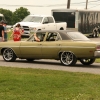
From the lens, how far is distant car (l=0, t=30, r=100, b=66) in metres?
15.8

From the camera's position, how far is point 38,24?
117 feet

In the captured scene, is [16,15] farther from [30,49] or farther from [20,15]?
[30,49]

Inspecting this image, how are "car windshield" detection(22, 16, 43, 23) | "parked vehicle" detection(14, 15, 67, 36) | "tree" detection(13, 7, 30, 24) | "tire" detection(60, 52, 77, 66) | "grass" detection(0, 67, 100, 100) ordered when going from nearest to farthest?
"grass" detection(0, 67, 100, 100)
"tire" detection(60, 52, 77, 66)
"parked vehicle" detection(14, 15, 67, 36)
"car windshield" detection(22, 16, 43, 23)
"tree" detection(13, 7, 30, 24)

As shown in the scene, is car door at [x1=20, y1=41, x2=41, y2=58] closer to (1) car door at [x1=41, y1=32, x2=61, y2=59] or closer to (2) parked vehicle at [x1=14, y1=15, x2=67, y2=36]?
(1) car door at [x1=41, y1=32, x2=61, y2=59]

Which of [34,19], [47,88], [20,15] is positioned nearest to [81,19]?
[34,19]

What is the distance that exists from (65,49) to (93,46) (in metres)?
1.17

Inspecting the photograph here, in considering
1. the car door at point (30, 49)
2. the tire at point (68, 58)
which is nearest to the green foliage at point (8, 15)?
the car door at point (30, 49)

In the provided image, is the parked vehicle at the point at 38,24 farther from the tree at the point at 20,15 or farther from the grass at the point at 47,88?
the tree at the point at 20,15

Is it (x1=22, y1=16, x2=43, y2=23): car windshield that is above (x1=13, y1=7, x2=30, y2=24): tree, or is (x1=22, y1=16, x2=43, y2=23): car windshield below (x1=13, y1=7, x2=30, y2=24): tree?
below

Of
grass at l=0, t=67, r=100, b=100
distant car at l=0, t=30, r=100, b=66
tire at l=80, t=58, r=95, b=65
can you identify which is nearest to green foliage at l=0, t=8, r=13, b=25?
distant car at l=0, t=30, r=100, b=66

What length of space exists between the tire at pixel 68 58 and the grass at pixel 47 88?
4518mm

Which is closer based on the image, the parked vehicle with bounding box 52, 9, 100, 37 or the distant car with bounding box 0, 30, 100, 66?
the distant car with bounding box 0, 30, 100, 66

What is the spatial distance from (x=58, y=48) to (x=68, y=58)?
547mm

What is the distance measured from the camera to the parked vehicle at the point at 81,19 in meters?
40.8
